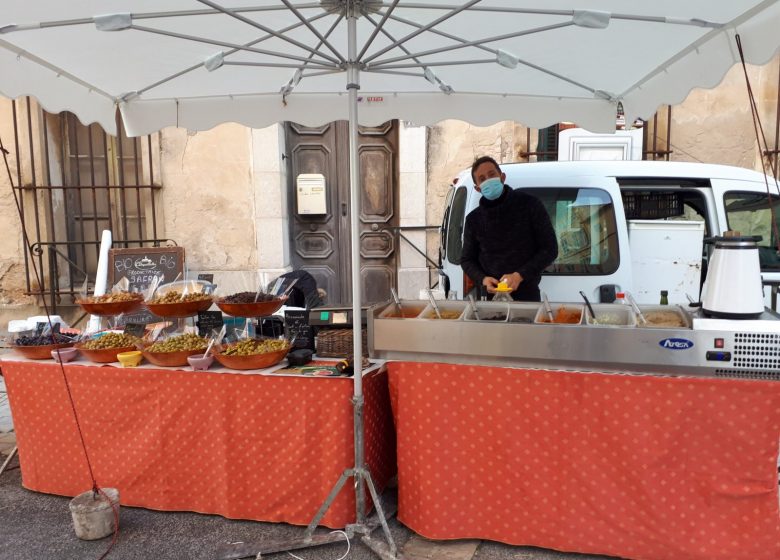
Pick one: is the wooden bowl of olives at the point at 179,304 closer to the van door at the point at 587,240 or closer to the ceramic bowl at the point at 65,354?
the ceramic bowl at the point at 65,354

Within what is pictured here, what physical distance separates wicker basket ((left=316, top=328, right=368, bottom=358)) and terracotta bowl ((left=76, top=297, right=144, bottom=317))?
1.24 metres

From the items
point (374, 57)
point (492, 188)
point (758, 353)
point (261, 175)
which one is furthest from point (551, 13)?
point (261, 175)

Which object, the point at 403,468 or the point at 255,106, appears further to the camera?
the point at 255,106

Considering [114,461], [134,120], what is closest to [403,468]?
[114,461]

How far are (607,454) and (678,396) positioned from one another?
0.39 m

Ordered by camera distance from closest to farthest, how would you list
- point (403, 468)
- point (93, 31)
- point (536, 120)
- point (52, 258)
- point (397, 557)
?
point (397, 557), point (403, 468), point (93, 31), point (536, 120), point (52, 258)

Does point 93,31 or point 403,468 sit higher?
point 93,31

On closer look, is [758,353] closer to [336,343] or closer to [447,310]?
[447,310]

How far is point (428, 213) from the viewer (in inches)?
276

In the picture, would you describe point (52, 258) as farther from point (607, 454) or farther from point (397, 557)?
point (607, 454)

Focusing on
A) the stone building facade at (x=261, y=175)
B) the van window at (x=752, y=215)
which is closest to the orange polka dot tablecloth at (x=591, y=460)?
the van window at (x=752, y=215)

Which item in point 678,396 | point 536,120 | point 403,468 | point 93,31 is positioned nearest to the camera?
point 678,396

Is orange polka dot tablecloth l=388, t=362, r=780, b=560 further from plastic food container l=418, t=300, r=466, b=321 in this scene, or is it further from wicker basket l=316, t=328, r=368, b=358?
wicker basket l=316, t=328, r=368, b=358

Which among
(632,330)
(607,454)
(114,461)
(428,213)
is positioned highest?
(428,213)
